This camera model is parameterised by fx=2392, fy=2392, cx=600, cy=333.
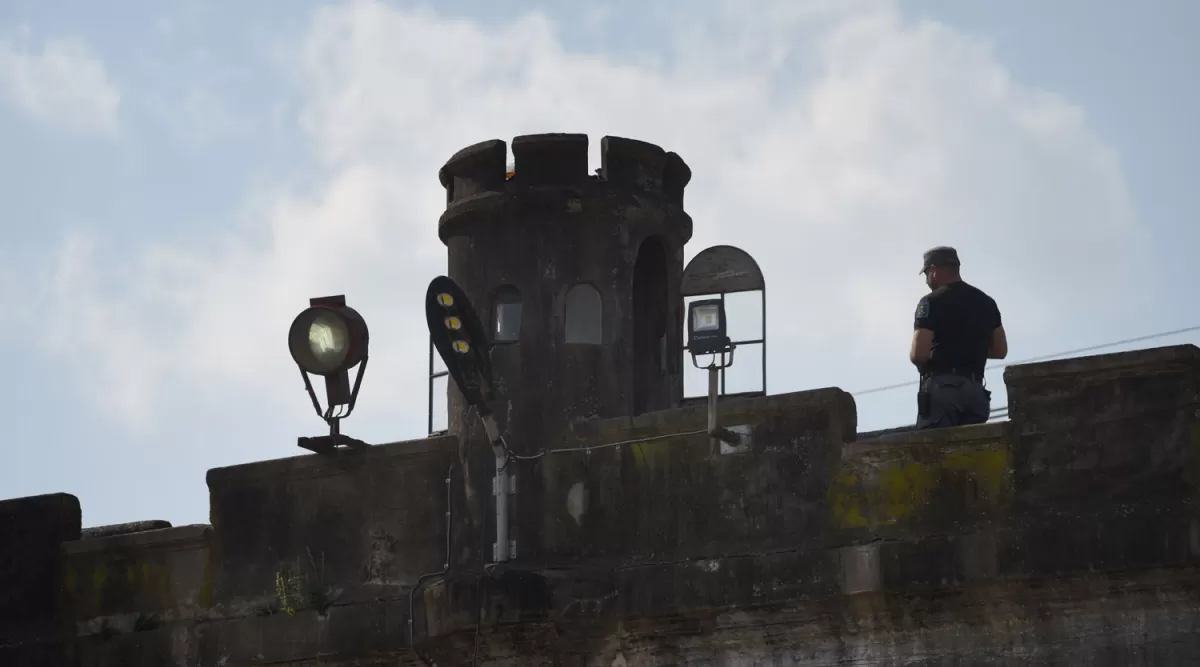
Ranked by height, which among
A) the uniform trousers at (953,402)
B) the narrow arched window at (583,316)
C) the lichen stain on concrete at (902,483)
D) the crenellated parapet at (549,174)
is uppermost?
the crenellated parapet at (549,174)

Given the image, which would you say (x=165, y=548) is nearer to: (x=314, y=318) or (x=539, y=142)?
(x=314, y=318)

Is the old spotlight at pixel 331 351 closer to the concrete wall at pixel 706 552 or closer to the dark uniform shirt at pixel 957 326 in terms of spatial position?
the concrete wall at pixel 706 552

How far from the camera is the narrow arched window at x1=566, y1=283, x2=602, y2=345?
18.4 m

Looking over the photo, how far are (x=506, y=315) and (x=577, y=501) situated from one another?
174 cm

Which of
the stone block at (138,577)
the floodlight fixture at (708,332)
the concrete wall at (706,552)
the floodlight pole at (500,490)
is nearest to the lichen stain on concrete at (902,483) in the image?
the concrete wall at (706,552)

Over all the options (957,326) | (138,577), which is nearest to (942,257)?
(957,326)

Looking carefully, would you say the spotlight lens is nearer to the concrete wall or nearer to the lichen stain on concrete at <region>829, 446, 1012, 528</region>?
the concrete wall

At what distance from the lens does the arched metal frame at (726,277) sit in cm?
1805

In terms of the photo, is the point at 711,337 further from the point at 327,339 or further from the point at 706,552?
the point at 327,339

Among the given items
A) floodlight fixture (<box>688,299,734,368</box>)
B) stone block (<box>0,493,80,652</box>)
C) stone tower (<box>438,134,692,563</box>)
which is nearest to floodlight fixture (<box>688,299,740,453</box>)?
floodlight fixture (<box>688,299,734,368</box>)

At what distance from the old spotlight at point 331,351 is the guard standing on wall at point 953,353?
448 centimetres

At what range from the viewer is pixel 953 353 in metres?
16.7

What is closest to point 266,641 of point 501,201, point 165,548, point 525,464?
point 165,548

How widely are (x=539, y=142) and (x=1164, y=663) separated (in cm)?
633
